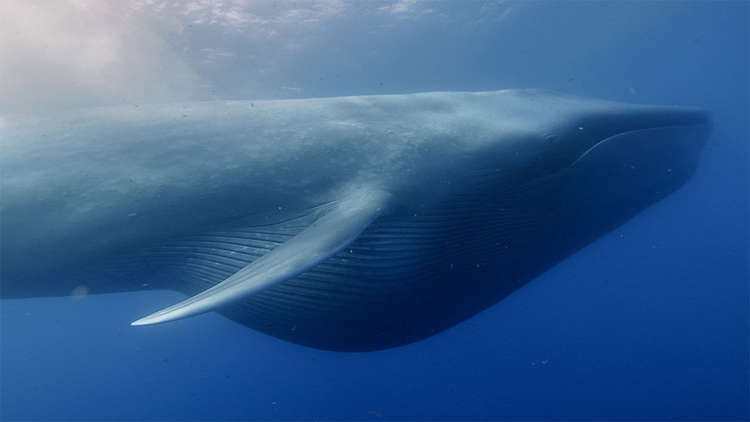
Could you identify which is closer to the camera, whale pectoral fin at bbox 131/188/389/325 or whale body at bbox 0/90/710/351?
whale pectoral fin at bbox 131/188/389/325

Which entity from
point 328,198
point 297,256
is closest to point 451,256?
point 328,198

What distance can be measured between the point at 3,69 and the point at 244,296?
660 inches

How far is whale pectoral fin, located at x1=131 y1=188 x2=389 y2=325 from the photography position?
9.46ft

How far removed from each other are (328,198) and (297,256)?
92 cm

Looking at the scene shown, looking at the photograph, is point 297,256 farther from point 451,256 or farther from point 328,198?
point 451,256

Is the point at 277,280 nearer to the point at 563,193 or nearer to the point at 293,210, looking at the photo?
the point at 293,210

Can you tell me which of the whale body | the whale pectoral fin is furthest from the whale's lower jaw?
the whale pectoral fin

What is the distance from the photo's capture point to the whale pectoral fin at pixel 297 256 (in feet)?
9.46

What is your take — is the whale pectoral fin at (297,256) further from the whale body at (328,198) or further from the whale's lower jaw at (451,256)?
the whale's lower jaw at (451,256)

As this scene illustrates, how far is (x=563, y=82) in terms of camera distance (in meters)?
31.9

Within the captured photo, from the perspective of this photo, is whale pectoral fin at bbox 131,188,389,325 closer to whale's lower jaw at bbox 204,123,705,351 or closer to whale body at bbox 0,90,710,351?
whale body at bbox 0,90,710,351

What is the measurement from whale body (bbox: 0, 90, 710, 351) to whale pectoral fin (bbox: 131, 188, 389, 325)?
2cm

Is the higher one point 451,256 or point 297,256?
point 451,256

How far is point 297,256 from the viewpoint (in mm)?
3082
